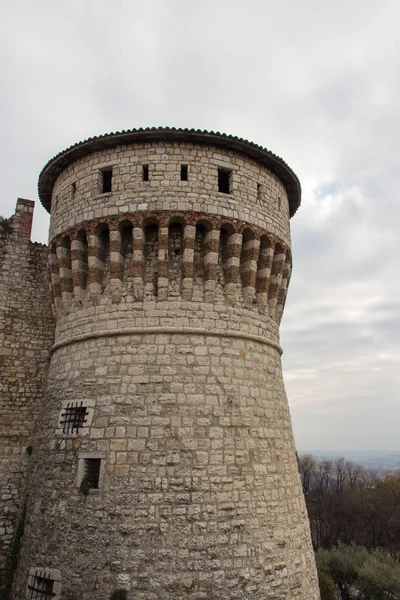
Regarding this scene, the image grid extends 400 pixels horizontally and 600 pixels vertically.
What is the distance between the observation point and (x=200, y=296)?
8516 mm

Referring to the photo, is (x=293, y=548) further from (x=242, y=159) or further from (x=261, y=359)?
(x=242, y=159)

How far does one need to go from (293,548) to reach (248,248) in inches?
232

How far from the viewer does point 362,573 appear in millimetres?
14461

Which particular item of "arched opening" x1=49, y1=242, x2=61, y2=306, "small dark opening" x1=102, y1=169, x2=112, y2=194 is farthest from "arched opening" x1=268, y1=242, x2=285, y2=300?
"arched opening" x1=49, y1=242, x2=61, y2=306

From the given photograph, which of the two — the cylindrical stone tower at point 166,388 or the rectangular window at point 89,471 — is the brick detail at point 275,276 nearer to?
the cylindrical stone tower at point 166,388

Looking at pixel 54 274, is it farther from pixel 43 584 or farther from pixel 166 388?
pixel 43 584

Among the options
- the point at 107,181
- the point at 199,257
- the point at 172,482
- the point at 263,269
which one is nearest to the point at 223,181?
the point at 199,257

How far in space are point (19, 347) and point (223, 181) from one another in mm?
6587

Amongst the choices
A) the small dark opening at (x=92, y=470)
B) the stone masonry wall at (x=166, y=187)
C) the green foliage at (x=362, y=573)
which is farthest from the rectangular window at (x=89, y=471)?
the green foliage at (x=362, y=573)

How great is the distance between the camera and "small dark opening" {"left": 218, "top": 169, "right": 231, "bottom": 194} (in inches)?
375

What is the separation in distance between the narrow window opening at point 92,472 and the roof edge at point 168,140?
647cm

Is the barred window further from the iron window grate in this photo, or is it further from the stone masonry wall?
the stone masonry wall

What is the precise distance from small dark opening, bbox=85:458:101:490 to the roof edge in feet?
21.2

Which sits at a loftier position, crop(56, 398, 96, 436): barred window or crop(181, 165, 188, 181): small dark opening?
crop(181, 165, 188, 181): small dark opening
